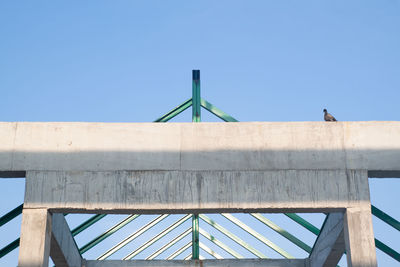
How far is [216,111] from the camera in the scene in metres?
13.4

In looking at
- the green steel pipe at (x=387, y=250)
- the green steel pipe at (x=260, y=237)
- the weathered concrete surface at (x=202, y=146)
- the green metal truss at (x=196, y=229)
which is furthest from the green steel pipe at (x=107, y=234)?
the green steel pipe at (x=387, y=250)

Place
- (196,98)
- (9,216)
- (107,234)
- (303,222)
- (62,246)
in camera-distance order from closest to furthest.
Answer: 1. (9,216)
2. (62,246)
3. (303,222)
4. (196,98)
5. (107,234)

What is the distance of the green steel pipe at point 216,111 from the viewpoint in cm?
1301

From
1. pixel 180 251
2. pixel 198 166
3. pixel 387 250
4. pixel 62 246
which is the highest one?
pixel 180 251

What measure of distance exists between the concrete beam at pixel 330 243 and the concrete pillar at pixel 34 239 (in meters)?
4.71

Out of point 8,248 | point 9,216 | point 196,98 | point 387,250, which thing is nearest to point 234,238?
point 196,98

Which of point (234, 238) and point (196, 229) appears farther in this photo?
point (234, 238)

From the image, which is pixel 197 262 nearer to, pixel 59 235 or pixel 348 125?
pixel 59 235

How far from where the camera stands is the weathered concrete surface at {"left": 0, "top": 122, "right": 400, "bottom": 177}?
8.69m

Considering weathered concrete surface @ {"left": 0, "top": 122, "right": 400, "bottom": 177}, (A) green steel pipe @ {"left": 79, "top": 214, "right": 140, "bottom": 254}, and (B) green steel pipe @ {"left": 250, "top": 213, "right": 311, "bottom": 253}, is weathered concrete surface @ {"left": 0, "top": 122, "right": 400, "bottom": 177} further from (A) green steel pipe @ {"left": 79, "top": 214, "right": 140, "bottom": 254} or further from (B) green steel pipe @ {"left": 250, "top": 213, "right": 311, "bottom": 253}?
(A) green steel pipe @ {"left": 79, "top": 214, "right": 140, "bottom": 254}

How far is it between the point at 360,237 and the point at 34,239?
4.48 m

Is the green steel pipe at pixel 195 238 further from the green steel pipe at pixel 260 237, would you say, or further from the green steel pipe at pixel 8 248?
the green steel pipe at pixel 8 248

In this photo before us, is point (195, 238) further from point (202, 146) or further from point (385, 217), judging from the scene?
point (202, 146)

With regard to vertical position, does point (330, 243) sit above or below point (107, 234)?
below
